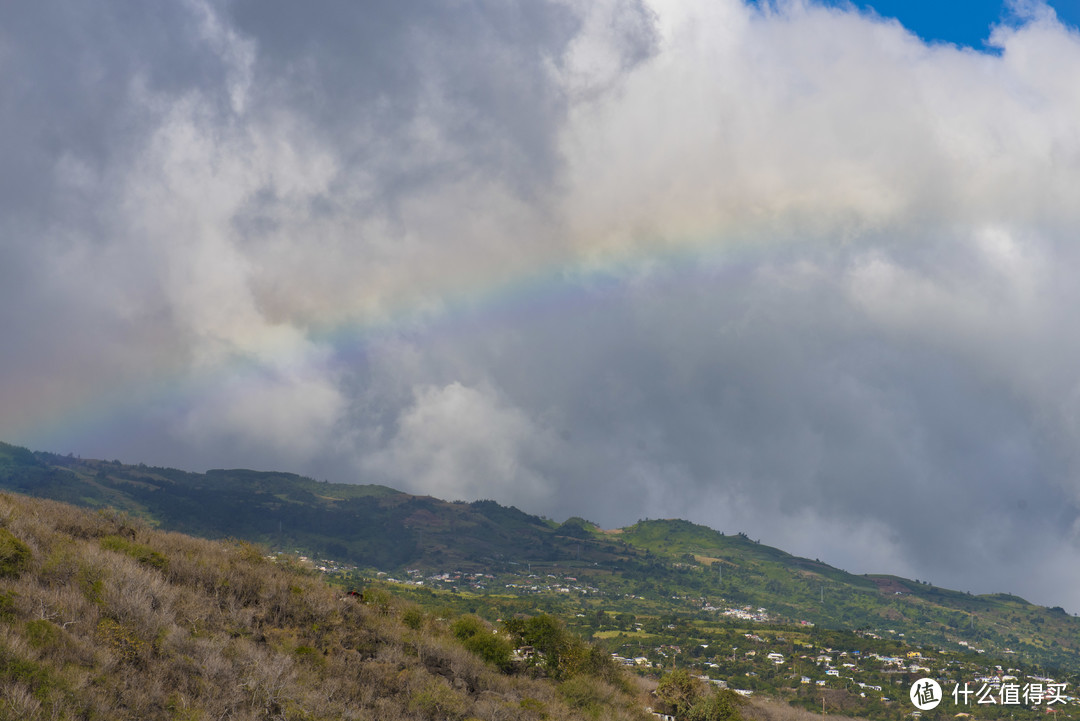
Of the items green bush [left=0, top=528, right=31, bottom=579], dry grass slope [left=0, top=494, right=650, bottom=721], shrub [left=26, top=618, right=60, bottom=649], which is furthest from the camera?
green bush [left=0, top=528, right=31, bottom=579]

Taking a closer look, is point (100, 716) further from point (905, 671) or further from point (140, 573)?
point (905, 671)

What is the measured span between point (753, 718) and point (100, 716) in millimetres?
67348

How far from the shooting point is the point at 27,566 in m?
30.8

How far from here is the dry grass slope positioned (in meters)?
24.9

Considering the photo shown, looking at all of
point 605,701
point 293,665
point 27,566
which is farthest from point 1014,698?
point 27,566

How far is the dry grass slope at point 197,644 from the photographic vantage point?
2489 cm

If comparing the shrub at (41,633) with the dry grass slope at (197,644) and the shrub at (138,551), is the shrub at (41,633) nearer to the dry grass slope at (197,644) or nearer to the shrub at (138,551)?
the dry grass slope at (197,644)

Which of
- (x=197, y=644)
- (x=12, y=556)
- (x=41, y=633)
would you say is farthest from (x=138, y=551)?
(x=41, y=633)

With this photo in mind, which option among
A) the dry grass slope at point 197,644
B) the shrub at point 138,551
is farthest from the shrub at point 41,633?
the shrub at point 138,551

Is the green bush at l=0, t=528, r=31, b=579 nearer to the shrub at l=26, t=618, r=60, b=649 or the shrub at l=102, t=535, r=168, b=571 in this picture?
the shrub at l=26, t=618, r=60, b=649

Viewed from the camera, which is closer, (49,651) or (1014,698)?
(49,651)

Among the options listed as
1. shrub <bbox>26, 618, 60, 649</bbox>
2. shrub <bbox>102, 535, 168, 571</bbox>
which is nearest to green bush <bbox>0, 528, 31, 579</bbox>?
shrub <bbox>26, 618, 60, 649</bbox>

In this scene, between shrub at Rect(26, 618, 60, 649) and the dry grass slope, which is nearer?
shrub at Rect(26, 618, 60, 649)

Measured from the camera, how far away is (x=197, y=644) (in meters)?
30.2
